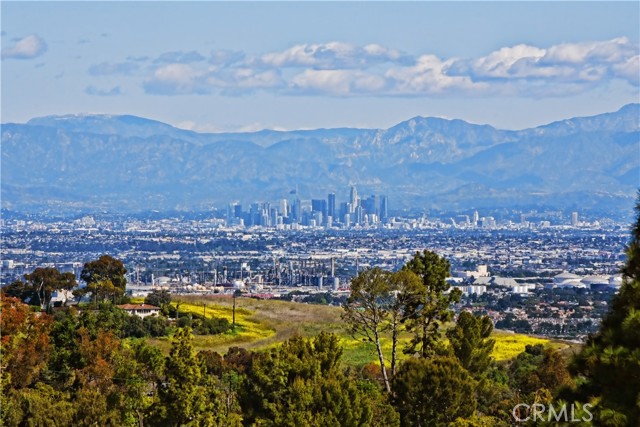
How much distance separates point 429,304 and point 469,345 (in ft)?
5.10

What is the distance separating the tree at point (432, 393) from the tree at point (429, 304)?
2826 mm

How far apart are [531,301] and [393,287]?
67045 millimetres

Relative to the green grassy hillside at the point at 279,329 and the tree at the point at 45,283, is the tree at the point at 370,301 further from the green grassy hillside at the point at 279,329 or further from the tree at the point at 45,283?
the tree at the point at 45,283

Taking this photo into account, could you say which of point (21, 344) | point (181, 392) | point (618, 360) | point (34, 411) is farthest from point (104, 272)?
point (618, 360)

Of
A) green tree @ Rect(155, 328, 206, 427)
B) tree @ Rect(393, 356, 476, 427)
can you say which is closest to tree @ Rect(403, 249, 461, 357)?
tree @ Rect(393, 356, 476, 427)

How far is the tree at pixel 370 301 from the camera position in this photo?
2491cm

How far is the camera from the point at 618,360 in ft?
32.3

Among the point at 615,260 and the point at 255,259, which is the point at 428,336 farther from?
the point at 255,259

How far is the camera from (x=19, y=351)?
28406 mm

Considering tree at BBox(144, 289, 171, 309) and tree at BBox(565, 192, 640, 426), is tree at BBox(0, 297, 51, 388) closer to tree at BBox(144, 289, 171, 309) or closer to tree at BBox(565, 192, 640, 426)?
tree at BBox(565, 192, 640, 426)

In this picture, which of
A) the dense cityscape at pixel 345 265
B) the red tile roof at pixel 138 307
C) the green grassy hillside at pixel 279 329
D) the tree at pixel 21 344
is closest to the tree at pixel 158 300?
the red tile roof at pixel 138 307

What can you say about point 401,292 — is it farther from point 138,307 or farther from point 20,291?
point 20,291

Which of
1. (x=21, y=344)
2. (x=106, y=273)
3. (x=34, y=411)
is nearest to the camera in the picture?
(x=34, y=411)

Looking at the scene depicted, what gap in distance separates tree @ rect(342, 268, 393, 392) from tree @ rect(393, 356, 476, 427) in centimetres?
182
